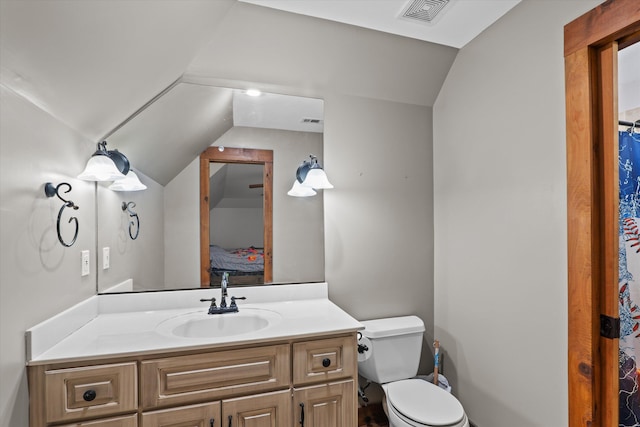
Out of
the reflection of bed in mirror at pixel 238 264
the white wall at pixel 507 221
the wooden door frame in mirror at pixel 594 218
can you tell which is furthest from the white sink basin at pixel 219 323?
the wooden door frame in mirror at pixel 594 218

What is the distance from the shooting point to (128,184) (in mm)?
1827

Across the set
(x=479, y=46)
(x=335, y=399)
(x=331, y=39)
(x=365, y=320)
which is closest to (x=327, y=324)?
(x=335, y=399)

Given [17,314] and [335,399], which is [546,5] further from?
[17,314]

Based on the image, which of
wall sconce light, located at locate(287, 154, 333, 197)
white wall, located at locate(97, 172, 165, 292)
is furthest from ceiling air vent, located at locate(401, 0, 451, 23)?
white wall, located at locate(97, 172, 165, 292)

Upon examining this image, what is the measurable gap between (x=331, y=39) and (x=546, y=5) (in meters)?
1.05

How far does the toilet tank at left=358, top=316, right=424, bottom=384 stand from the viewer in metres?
2.00

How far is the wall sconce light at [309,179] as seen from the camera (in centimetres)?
206

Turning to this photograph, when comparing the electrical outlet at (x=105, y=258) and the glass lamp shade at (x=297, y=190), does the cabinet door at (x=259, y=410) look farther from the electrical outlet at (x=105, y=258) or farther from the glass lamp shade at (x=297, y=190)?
the glass lamp shade at (x=297, y=190)

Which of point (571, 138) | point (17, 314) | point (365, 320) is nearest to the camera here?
point (17, 314)

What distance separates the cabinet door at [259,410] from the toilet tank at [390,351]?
2.22 ft

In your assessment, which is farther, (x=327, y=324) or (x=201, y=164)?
(x=201, y=164)

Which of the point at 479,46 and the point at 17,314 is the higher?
the point at 479,46

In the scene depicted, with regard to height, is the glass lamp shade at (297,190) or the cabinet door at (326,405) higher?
the glass lamp shade at (297,190)

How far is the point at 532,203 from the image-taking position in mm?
1683
